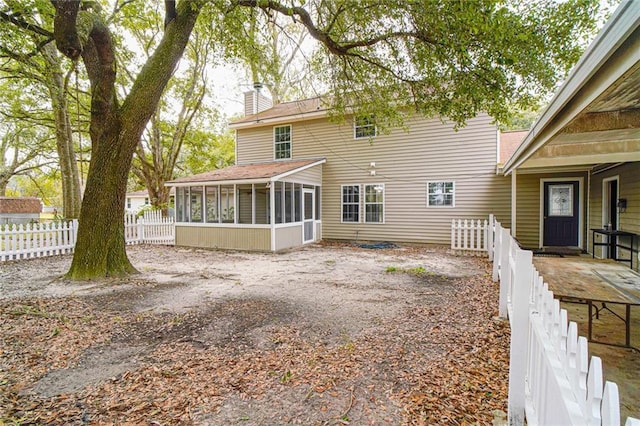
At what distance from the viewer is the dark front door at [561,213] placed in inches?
372

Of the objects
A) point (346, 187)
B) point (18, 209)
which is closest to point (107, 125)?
point (346, 187)

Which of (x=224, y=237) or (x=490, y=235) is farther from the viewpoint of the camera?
(x=224, y=237)

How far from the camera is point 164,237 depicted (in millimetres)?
13219

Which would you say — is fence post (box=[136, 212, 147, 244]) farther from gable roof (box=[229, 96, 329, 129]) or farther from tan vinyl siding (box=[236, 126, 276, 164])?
gable roof (box=[229, 96, 329, 129])

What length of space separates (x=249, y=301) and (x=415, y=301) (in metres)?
2.65

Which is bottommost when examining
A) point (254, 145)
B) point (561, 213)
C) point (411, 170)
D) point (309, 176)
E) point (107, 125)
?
point (561, 213)

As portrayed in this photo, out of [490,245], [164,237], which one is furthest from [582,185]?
[164,237]

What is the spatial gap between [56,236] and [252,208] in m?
5.90

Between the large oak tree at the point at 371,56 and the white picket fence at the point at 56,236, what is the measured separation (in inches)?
157

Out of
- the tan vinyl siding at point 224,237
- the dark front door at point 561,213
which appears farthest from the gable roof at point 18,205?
the dark front door at point 561,213

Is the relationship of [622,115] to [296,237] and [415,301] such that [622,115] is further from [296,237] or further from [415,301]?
[296,237]

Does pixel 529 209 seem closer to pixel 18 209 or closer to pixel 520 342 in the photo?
pixel 520 342

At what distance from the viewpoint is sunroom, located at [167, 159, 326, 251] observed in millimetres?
10766

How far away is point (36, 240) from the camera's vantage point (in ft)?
29.8
